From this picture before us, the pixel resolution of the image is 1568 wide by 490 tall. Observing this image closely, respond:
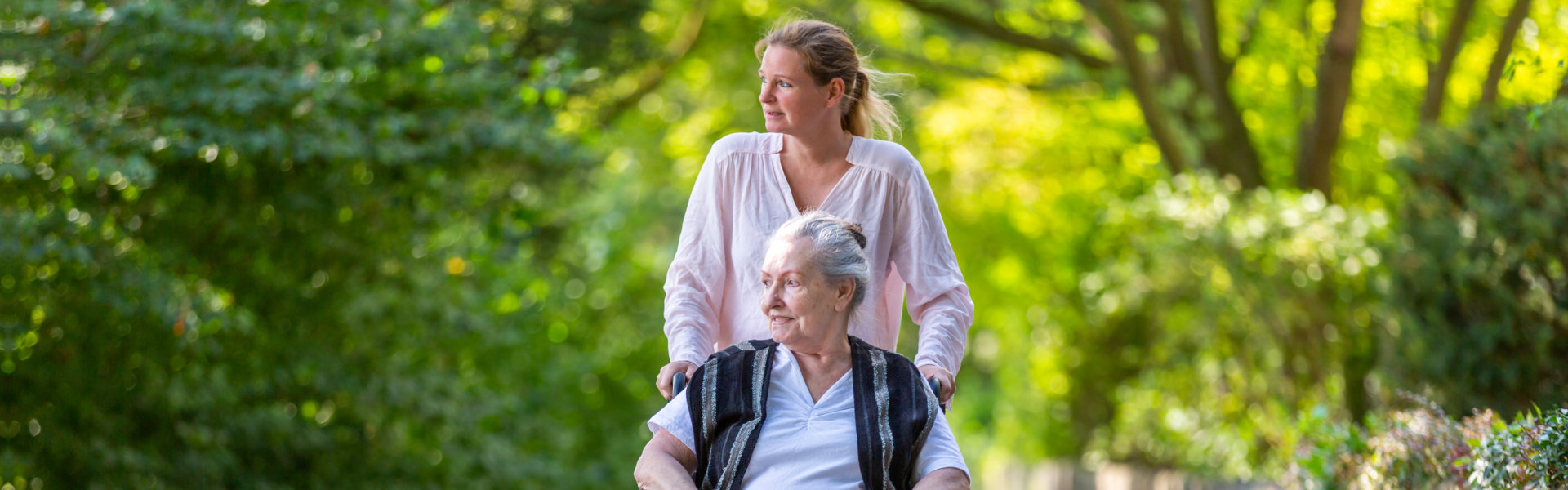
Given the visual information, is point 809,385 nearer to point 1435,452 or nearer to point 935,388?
point 935,388

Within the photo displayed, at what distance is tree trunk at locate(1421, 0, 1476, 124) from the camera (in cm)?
720

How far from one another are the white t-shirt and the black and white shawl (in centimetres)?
2

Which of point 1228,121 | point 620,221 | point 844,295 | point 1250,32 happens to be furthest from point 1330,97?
point 844,295

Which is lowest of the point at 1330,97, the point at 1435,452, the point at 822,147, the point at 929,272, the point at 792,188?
the point at 1330,97

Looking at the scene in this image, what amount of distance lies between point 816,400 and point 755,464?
18 centimetres

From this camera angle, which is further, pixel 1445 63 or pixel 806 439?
pixel 1445 63

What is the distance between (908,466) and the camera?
8.82 ft

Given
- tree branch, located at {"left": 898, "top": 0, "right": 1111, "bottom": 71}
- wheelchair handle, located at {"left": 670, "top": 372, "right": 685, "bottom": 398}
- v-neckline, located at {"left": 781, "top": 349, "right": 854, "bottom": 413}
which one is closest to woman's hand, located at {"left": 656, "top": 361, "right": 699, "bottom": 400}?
wheelchair handle, located at {"left": 670, "top": 372, "right": 685, "bottom": 398}

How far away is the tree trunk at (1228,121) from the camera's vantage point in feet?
28.6

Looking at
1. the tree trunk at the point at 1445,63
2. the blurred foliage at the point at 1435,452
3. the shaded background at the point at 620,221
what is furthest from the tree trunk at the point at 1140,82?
the blurred foliage at the point at 1435,452

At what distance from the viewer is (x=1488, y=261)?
16.3 feet

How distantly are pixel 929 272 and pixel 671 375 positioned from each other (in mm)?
620

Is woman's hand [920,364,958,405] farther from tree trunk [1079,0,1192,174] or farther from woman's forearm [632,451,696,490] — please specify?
tree trunk [1079,0,1192,174]

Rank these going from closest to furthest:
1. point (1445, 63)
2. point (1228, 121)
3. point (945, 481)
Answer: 1. point (945, 481)
2. point (1445, 63)
3. point (1228, 121)
